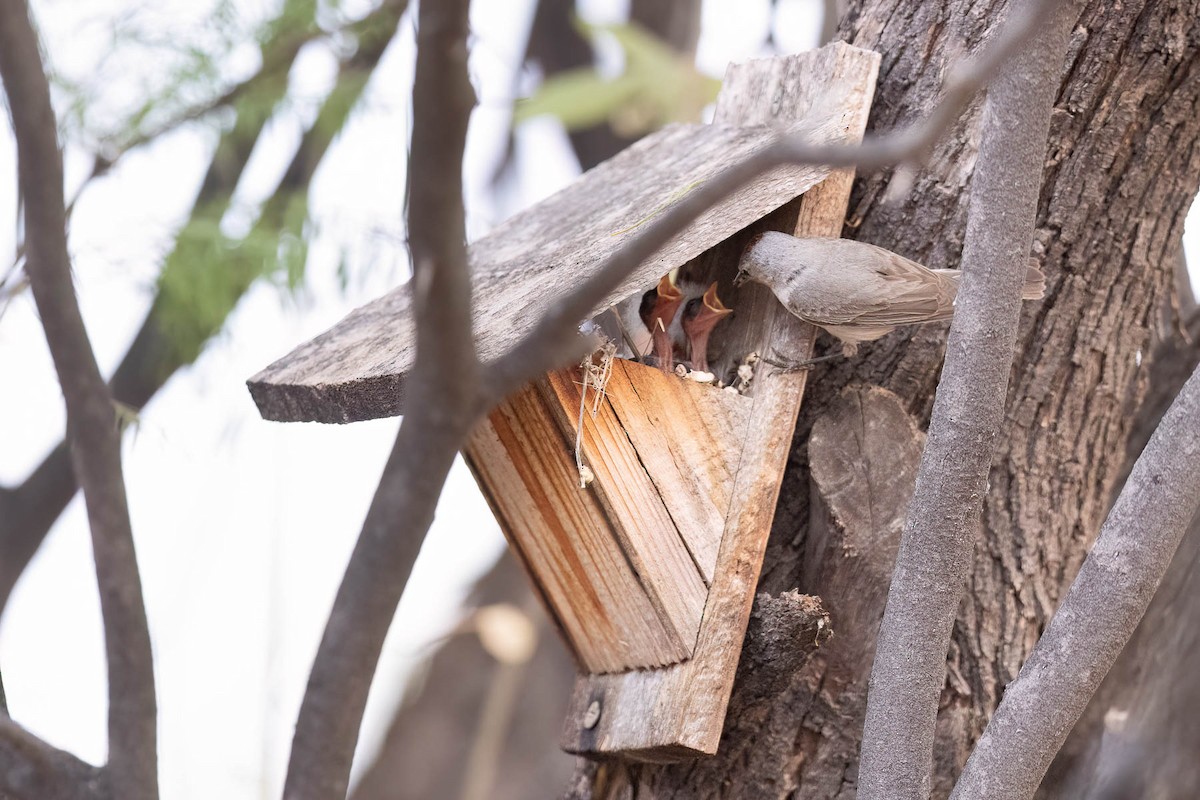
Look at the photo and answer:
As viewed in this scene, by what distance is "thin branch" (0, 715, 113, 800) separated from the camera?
1383 mm

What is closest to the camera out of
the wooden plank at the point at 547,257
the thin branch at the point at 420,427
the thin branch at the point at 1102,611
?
the thin branch at the point at 420,427

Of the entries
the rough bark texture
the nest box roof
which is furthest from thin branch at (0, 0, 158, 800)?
the rough bark texture

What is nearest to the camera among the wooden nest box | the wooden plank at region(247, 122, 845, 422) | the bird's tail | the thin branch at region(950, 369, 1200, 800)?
the thin branch at region(950, 369, 1200, 800)

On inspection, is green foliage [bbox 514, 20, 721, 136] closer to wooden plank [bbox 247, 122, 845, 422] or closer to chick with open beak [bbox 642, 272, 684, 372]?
wooden plank [bbox 247, 122, 845, 422]

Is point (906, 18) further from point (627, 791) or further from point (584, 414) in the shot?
point (627, 791)

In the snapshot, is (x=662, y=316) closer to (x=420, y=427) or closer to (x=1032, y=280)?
(x=1032, y=280)

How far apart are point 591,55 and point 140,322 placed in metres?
3.01

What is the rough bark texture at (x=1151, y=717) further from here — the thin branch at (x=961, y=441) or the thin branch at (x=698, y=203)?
the thin branch at (x=698, y=203)

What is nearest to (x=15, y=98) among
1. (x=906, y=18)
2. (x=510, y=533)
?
(x=510, y=533)

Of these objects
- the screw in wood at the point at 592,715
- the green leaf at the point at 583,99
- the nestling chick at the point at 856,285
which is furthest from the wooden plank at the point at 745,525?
the green leaf at the point at 583,99

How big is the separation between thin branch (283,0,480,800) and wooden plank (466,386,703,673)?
942 mm

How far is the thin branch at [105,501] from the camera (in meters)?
1.34

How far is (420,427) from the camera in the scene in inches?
47.8

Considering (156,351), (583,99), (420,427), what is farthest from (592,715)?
(156,351)
